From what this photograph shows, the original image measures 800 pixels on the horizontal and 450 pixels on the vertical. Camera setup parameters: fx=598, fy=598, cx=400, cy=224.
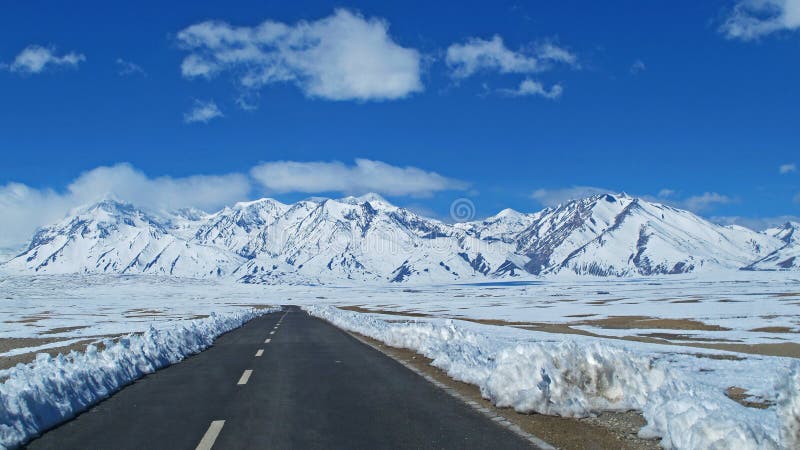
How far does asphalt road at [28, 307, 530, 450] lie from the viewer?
29.3ft

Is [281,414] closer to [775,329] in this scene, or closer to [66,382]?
[66,382]

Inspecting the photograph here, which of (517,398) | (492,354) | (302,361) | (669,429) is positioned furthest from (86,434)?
(492,354)

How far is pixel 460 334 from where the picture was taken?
23188 millimetres

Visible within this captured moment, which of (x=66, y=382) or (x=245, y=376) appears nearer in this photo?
(x=66, y=382)

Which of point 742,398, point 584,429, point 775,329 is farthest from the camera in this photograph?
point 775,329

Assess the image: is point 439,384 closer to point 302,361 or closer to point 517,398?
point 517,398

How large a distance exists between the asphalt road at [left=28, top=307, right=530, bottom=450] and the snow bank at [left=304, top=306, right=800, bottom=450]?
45.9 inches

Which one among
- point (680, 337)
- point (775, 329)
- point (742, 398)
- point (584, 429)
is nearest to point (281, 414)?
point (584, 429)

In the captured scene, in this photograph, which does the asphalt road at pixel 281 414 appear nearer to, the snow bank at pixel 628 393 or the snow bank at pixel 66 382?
the snow bank at pixel 66 382

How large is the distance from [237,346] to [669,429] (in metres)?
21.6

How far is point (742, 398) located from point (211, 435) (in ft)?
37.1

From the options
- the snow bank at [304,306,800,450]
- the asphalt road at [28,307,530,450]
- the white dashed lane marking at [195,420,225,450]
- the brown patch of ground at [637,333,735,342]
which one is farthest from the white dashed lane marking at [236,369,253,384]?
the brown patch of ground at [637,333,735,342]

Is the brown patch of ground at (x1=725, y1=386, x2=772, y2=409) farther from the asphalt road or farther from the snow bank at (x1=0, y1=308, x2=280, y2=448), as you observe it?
the snow bank at (x1=0, y1=308, x2=280, y2=448)

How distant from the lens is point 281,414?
10.9 metres
